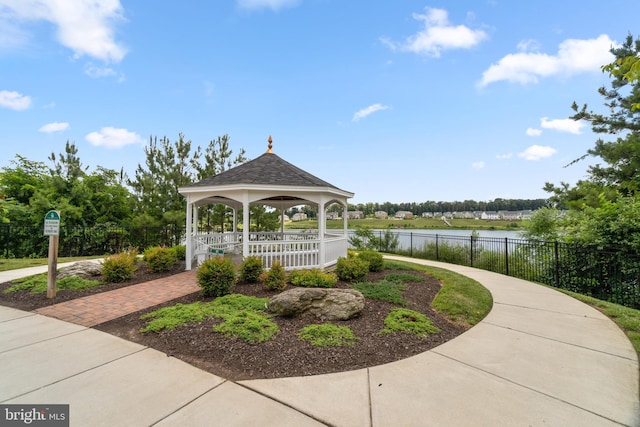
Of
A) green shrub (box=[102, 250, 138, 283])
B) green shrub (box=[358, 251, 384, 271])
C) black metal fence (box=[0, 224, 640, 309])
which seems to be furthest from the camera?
green shrub (box=[358, 251, 384, 271])

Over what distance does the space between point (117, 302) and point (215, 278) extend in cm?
195

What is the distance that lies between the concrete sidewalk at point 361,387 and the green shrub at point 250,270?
123 inches

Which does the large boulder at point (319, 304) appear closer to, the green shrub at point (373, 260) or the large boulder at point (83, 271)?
the green shrub at point (373, 260)

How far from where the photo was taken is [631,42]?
901 cm

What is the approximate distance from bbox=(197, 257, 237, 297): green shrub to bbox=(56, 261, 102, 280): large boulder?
13.2 feet

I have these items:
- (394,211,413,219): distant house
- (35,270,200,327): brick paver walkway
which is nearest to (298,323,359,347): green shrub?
(35,270,200,327): brick paver walkway

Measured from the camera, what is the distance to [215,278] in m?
5.70

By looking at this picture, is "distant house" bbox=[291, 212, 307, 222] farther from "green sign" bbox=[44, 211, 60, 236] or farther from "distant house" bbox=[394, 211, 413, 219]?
"green sign" bbox=[44, 211, 60, 236]

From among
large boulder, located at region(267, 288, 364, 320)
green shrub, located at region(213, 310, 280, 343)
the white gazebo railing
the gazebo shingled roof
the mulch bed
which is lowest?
the mulch bed

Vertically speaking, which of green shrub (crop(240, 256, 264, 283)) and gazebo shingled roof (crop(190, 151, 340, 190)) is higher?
gazebo shingled roof (crop(190, 151, 340, 190))

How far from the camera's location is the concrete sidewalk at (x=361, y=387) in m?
2.19

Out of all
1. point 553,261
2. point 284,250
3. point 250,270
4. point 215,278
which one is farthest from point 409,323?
point 553,261

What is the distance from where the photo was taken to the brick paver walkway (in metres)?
4.65

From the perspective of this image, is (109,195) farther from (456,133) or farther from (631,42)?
(631,42)
